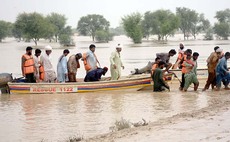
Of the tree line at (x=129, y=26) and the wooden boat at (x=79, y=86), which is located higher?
the tree line at (x=129, y=26)

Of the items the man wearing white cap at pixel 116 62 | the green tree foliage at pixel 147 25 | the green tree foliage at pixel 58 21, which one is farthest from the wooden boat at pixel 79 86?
the green tree foliage at pixel 58 21

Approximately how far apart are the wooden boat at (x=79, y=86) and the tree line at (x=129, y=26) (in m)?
62.1

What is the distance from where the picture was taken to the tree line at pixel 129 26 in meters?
77.1

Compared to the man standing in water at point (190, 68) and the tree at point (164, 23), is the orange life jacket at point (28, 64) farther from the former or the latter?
the tree at point (164, 23)

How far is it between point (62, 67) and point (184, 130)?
21.5ft

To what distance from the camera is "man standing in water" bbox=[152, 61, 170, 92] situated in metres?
11.5

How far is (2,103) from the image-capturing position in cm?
1161

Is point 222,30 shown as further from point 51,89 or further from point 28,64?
point 28,64

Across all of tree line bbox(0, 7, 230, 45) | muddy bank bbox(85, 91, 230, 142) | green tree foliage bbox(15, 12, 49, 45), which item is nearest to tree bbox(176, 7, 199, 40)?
tree line bbox(0, 7, 230, 45)

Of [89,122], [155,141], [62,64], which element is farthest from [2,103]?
[155,141]

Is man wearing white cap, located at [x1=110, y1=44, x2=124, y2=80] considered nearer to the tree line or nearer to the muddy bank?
the muddy bank

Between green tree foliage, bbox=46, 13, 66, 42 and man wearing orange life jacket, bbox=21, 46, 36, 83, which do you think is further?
green tree foliage, bbox=46, 13, 66, 42

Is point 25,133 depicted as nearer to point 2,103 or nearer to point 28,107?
point 28,107

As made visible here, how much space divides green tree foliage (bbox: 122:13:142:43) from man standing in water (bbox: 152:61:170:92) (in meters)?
63.3
